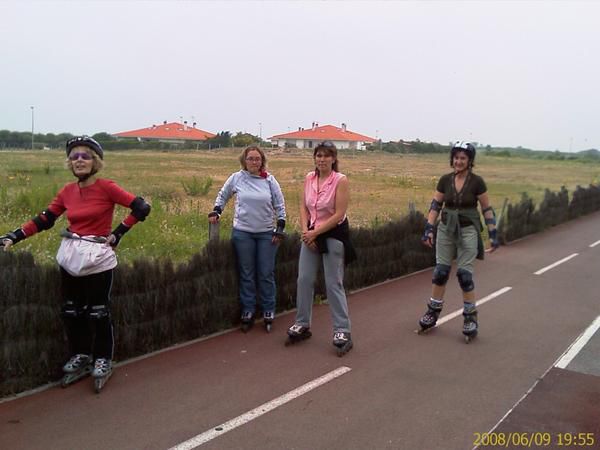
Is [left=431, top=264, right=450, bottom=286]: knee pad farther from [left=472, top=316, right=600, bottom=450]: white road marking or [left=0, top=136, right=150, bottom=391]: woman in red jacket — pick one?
[left=0, top=136, right=150, bottom=391]: woman in red jacket

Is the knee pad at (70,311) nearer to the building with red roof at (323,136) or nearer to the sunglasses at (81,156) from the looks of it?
the sunglasses at (81,156)

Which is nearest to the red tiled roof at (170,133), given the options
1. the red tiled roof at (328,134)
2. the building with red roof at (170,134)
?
the building with red roof at (170,134)

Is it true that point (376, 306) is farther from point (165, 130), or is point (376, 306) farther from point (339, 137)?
point (165, 130)

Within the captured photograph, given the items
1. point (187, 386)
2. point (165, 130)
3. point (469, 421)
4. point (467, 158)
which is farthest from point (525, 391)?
point (165, 130)

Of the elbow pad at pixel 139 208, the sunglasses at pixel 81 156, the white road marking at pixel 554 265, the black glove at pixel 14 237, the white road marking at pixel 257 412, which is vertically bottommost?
the white road marking at pixel 257 412

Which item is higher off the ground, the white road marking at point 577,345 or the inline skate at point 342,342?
the inline skate at point 342,342

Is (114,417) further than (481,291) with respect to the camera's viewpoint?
No

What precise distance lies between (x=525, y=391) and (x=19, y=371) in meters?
3.92

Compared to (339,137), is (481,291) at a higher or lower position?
lower

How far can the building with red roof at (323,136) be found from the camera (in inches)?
3362

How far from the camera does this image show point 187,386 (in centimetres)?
462

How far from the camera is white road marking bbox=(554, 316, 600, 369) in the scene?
5406 mm

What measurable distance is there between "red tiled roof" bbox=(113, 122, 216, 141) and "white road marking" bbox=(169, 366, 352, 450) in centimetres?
9037

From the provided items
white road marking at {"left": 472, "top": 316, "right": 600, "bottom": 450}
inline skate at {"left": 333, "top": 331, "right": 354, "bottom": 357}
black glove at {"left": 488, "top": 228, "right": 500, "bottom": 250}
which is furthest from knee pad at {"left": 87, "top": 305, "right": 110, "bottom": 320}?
black glove at {"left": 488, "top": 228, "right": 500, "bottom": 250}
